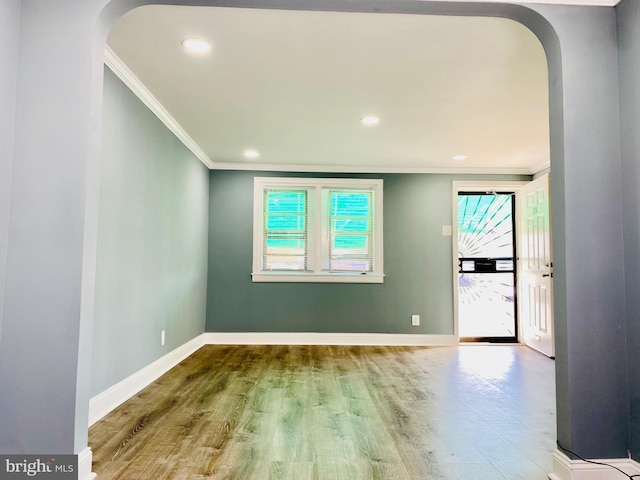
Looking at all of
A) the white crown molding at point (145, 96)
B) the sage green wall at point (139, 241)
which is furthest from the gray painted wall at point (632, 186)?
the sage green wall at point (139, 241)

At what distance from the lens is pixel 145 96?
9.59 feet

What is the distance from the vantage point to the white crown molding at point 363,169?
5074mm

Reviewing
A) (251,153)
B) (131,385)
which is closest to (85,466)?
(131,385)

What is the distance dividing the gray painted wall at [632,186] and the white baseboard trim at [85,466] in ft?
7.59

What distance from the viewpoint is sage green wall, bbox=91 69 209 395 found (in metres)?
2.49

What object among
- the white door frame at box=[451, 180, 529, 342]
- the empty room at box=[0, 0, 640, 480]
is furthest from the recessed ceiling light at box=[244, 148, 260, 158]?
the white door frame at box=[451, 180, 529, 342]

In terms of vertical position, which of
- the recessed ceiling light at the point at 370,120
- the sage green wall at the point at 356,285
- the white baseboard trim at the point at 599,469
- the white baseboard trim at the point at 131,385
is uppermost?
the recessed ceiling light at the point at 370,120

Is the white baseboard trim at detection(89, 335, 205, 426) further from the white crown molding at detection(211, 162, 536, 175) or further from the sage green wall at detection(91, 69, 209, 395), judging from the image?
the white crown molding at detection(211, 162, 536, 175)

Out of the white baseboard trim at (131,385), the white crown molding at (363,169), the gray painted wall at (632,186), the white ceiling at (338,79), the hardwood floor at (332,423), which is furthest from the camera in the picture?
the white crown molding at (363,169)

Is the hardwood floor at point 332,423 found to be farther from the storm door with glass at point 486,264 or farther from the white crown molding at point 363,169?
the white crown molding at point 363,169

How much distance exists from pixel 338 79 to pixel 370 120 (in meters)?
0.81

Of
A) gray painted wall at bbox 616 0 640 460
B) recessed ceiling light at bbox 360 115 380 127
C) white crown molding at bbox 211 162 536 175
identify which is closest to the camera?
gray painted wall at bbox 616 0 640 460

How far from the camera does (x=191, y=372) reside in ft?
11.6
